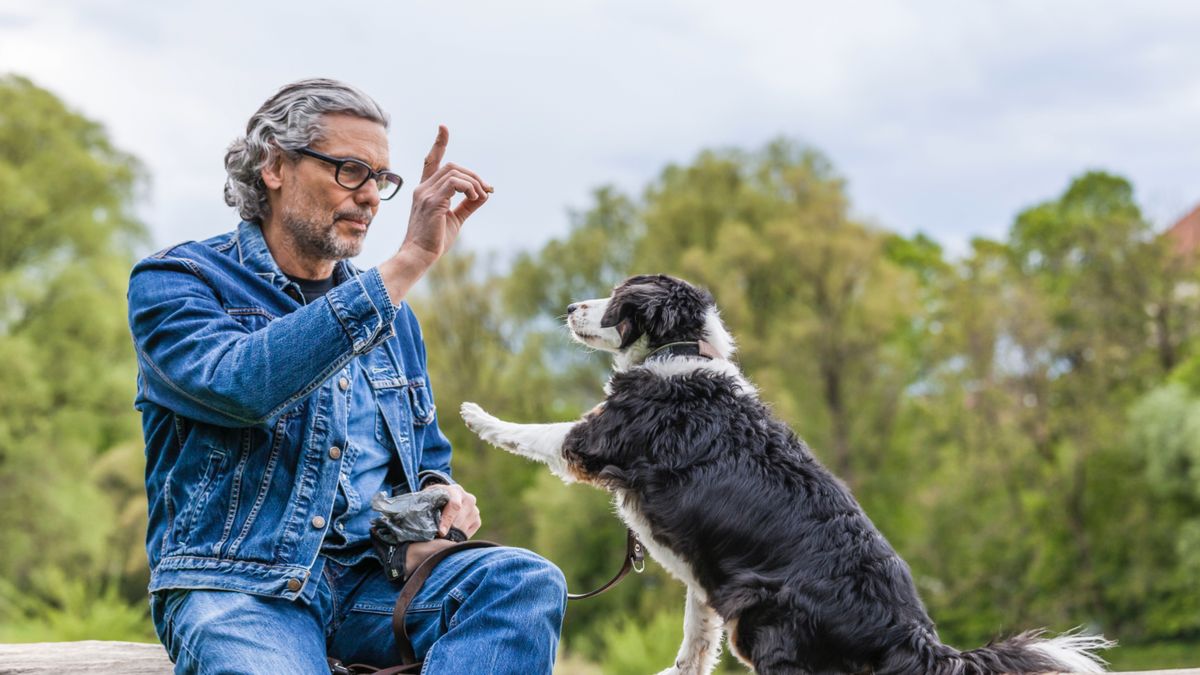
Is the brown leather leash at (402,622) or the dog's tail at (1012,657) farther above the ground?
the dog's tail at (1012,657)

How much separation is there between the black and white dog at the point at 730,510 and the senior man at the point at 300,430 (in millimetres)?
613

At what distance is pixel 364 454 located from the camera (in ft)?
12.1

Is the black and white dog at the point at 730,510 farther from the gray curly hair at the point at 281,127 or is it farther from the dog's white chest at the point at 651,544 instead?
the gray curly hair at the point at 281,127

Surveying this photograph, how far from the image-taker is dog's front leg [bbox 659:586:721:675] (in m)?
4.28

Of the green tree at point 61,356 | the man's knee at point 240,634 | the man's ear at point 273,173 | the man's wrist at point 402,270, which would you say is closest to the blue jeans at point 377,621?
the man's knee at point 240,634

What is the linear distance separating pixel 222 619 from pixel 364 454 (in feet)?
2.29

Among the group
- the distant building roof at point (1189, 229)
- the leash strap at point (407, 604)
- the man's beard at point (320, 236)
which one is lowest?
the leash strap at point (407, 604)

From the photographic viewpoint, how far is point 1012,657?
11.3ft

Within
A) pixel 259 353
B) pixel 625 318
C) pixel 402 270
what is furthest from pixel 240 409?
pixel 625 318

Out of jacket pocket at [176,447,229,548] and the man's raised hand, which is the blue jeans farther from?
the man's raised hand

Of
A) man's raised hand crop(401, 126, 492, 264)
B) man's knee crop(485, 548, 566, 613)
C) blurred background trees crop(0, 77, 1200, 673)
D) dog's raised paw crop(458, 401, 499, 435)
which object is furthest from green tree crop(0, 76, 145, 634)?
man's raised hand crop(401, 126, 492, 264)

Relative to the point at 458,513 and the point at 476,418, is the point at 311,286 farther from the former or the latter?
the point at 476,418

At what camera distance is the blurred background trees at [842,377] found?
25453mm

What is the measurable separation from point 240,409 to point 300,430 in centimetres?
31
